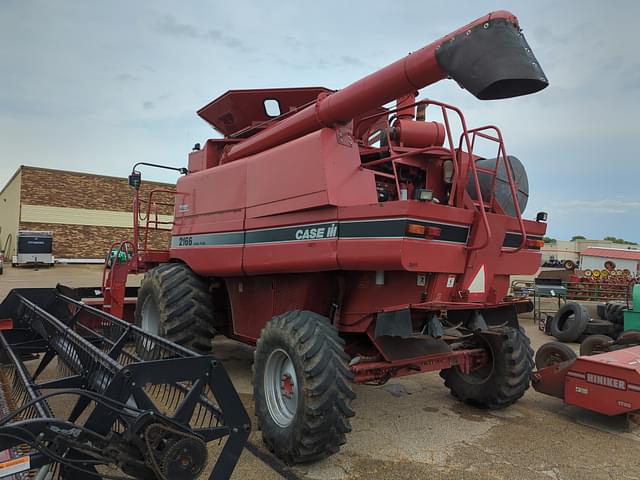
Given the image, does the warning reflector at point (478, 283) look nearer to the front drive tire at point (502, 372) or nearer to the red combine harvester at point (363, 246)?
the red combine harvester at point (363, 246)

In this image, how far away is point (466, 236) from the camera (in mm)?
3846

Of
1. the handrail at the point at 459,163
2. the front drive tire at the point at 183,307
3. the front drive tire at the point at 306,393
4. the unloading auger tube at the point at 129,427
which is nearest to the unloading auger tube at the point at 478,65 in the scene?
the handrail at the point at 459,163

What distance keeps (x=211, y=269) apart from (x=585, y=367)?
3.83 m

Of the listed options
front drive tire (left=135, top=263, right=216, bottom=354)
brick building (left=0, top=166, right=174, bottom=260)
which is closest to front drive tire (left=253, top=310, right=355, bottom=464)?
front drive tire (left=135, top=263, right=216, bottom=354)

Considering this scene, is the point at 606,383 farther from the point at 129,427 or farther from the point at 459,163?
the point at 129,427

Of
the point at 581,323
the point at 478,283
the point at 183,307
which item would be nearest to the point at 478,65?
the point at 478,283

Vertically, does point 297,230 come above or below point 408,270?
above

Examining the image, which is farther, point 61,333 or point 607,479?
point 61,333

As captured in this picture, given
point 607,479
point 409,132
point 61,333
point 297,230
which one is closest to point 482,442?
point 607,479

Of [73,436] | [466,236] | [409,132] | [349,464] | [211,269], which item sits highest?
[409,132]

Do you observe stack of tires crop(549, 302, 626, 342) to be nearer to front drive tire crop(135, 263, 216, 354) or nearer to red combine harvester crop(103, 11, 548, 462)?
red combine harvester crop(103, 11, 548, 462)

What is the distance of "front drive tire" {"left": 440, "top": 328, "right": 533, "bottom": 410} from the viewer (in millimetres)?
4742

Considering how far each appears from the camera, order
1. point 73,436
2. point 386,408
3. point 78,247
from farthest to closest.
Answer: point 78,247 → point 386,408 → point 73,436

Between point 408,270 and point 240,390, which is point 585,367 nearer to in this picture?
point 408,270
